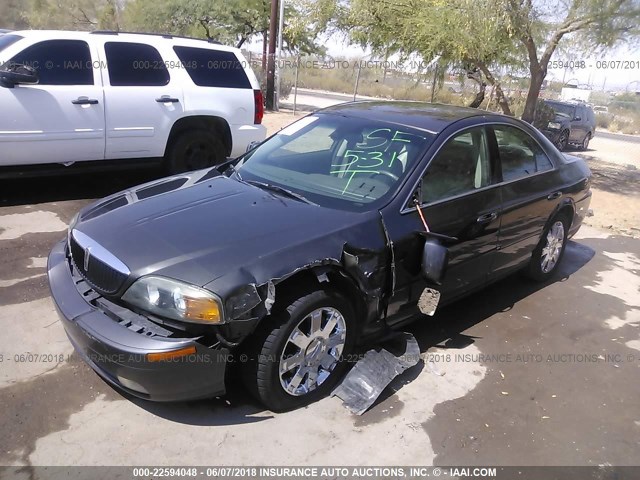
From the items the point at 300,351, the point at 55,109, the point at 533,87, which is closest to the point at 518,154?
the point at 300,351

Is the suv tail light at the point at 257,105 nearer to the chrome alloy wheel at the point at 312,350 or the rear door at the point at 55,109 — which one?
the rear door at the point at 55,109

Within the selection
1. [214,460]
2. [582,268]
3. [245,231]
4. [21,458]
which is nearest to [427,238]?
[245,231]

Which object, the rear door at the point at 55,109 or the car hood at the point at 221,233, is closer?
the car hood at the point at 221,233

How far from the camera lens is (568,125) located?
1742cm

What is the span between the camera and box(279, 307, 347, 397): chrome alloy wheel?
2969 millimetres

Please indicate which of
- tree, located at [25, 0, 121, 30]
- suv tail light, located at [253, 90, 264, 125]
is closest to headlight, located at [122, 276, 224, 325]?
suv tail light, located at [253, 90, 264, 125]

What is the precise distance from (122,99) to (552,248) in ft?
16.0

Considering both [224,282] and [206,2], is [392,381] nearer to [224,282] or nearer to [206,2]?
[224,282]

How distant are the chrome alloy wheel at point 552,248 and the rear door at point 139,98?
4.41m

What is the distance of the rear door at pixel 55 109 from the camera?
548cm

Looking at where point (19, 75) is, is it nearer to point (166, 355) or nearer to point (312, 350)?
point (166, 355)

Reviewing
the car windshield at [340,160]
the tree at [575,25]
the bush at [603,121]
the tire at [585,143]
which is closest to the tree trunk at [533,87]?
the tree at [575,25]

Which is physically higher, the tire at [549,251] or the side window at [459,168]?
the side window at [459,168]

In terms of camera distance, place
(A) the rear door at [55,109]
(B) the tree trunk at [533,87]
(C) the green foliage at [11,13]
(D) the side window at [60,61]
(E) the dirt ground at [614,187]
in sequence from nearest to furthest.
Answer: (A) the rear door at [55,109] < (D) the side window at [60,61] < (E) the dirt ground at [614,187] < (B) the tree trunk at [533,87] < (C) the green foliage at [11,13]
